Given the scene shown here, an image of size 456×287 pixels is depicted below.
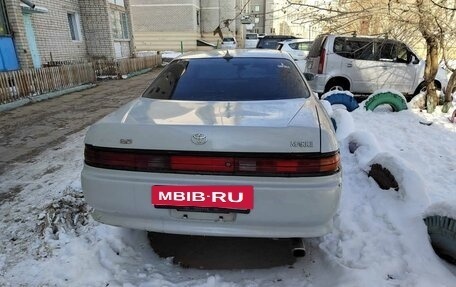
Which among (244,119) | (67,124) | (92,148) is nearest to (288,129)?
(244,119)

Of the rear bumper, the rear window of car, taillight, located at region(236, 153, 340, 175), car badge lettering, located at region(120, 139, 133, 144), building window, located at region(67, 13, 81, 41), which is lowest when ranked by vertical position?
the rear bumper

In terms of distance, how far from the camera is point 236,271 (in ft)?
8.04

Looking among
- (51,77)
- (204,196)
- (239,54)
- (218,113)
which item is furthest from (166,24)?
(204,196)

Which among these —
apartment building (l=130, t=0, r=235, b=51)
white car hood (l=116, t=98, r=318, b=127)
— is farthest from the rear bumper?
apartment building (l=130, t=0, r=235, b=51)

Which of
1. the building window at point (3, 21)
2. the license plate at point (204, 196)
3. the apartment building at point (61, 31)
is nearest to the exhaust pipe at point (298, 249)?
the license plate at point (204, 196)

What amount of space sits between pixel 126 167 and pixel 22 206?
1.85 metres

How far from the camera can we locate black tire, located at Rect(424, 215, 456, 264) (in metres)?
2.32

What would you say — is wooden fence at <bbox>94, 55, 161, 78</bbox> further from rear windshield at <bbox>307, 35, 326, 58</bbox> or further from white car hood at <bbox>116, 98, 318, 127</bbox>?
white car hood at <bbox>116, 98, 318, 127</bbox>

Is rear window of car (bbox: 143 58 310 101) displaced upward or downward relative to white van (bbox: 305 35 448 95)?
upward

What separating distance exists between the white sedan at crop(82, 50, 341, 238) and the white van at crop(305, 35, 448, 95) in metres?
6.61

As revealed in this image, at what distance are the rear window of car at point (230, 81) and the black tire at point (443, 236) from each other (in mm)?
1352

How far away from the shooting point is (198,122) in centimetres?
221

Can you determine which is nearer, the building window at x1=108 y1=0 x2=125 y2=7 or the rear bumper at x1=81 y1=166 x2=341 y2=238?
the rear bumper at x1=81 y1=166 x2=341 y2=238

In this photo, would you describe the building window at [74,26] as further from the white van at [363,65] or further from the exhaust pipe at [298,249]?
the exhaust pipe at [298,249]
